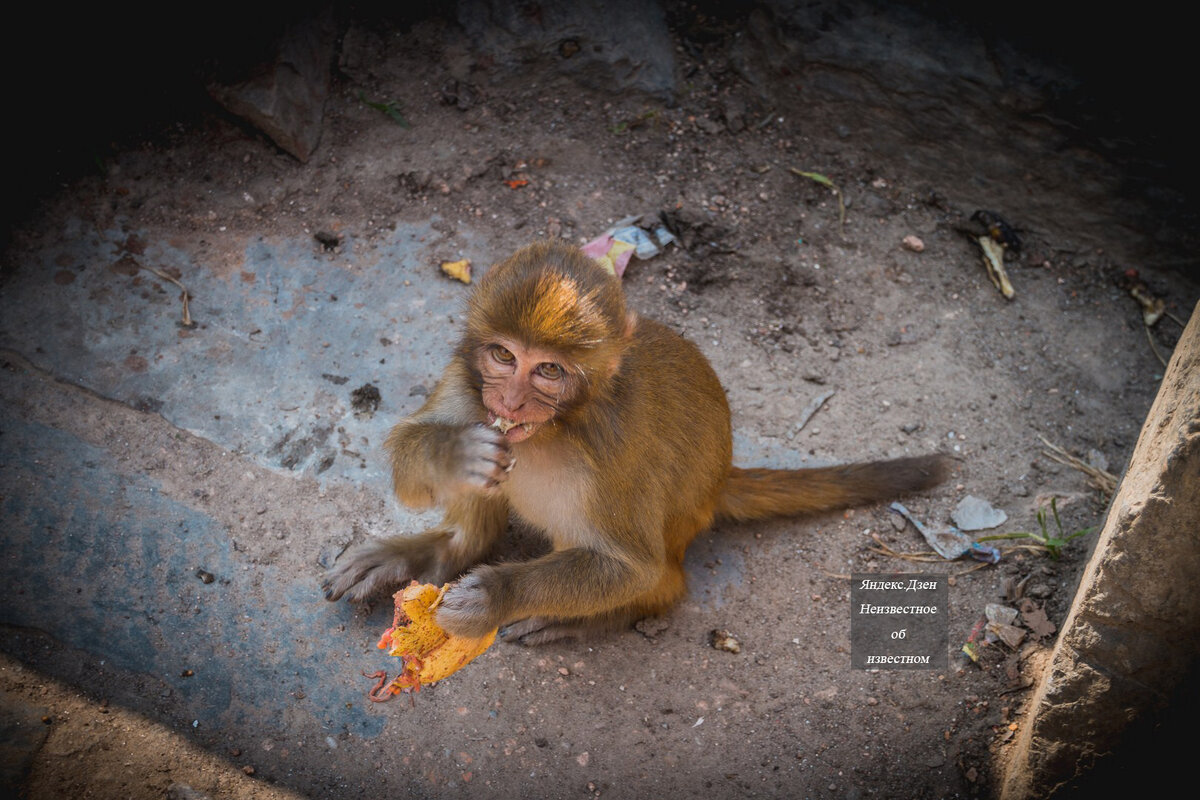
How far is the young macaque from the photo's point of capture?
293 cm

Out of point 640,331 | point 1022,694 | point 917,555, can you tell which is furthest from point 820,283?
point 1022,694

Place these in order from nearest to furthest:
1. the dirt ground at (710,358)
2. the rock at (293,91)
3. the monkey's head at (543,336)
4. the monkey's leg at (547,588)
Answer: the monkey's head at (543,336), the monkey's leg at (547,588), the dirt ground at (710,358), the rock at (293,91)

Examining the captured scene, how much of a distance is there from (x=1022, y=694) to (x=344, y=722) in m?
2.78

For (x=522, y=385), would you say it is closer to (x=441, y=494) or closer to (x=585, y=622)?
(x=441, y=494)

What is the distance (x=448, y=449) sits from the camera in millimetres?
3086

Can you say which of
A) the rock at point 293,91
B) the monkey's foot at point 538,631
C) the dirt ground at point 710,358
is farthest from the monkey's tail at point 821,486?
the rock at point 293,91

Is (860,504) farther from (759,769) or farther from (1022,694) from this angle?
(759,769)

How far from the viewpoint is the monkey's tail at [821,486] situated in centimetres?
402

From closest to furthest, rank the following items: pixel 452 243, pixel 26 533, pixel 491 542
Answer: pixel 26 533 < pixel 491 542 < pixel 452 243

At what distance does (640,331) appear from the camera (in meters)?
3.48

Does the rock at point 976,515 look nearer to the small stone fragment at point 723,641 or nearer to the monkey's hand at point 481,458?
the small stone fragment at point 723,641

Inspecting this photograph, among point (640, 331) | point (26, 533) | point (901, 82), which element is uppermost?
point (901, 82)

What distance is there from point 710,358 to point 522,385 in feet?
7.11

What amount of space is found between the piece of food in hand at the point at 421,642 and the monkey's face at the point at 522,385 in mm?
737
